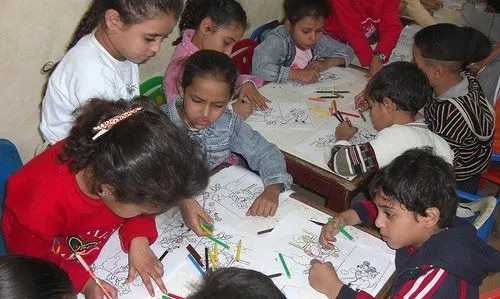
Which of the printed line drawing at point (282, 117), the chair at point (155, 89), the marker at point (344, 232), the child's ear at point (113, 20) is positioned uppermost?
the child's ear at point (113, 20)

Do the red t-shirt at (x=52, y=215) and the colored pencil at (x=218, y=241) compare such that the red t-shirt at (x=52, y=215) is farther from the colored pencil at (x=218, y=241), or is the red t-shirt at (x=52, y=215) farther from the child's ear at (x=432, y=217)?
the child's ear at (x=432, y=217)

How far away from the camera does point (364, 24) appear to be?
3.05 meters

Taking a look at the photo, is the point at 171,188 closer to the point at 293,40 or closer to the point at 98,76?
the point at 98,76

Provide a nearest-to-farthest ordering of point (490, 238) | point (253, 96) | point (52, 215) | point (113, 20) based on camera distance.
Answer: point (52, 215) → point (113, 20) → point (253, 96) → point (490, 238)

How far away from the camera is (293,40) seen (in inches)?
109

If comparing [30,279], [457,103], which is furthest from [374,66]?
[30,279]

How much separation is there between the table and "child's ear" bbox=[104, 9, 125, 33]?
2.49 feet

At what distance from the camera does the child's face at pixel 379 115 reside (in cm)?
203

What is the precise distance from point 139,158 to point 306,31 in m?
1.82

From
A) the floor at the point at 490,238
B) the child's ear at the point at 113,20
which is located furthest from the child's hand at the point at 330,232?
the floor at the point at 490,238

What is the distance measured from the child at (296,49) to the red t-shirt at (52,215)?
4.52 feet

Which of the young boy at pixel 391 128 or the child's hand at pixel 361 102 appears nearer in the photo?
the young boy at pixel 391 128

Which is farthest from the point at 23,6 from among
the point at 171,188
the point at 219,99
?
the point at 171,188

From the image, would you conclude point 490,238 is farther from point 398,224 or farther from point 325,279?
point 325,279
